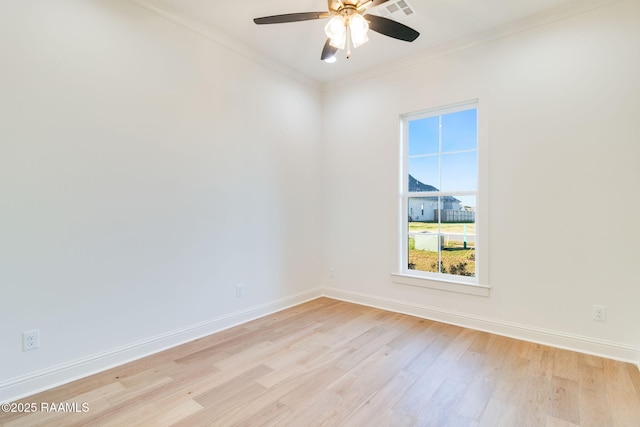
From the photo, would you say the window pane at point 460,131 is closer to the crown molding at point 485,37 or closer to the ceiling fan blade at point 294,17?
the crown molding at point 485,37

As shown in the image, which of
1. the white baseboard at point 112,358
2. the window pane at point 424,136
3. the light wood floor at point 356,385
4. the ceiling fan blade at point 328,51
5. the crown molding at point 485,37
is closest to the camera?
the light wood floor at point 356,385

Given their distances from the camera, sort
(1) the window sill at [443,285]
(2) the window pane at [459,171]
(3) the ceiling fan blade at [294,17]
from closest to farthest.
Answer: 1. (3) the ceiling fan blade at [294,17]
2. (1) the window sill at [443,285]
3. (2) the window pane at [459,171]

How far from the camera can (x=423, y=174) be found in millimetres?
3564

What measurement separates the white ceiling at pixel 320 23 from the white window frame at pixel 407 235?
66 cm

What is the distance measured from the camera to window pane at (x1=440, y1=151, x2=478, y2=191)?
10.5 feet

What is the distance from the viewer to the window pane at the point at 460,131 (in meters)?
3.22

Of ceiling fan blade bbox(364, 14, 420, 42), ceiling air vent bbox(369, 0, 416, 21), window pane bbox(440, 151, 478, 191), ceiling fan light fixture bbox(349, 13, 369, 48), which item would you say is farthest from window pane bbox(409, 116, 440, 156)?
ceiling fan light fixture bbox(349, 13, 369, 48)

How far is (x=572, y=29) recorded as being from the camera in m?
2.62

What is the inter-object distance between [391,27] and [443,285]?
2.45 m

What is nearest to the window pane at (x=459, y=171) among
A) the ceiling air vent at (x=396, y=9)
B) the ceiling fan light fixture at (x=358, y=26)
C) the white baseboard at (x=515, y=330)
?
the white baseboard at (x=515, y=330)

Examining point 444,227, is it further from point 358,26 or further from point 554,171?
point 358,26

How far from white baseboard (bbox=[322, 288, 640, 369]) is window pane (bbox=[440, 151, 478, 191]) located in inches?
51.3

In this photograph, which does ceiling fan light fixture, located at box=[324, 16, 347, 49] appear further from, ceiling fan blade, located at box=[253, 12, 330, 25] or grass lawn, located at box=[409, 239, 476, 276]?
grass lawn, located at box=[409, 239, 476, 276]

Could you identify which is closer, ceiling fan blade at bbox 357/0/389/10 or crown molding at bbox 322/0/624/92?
ceiling fan blade at bbox 357/0/389/10
